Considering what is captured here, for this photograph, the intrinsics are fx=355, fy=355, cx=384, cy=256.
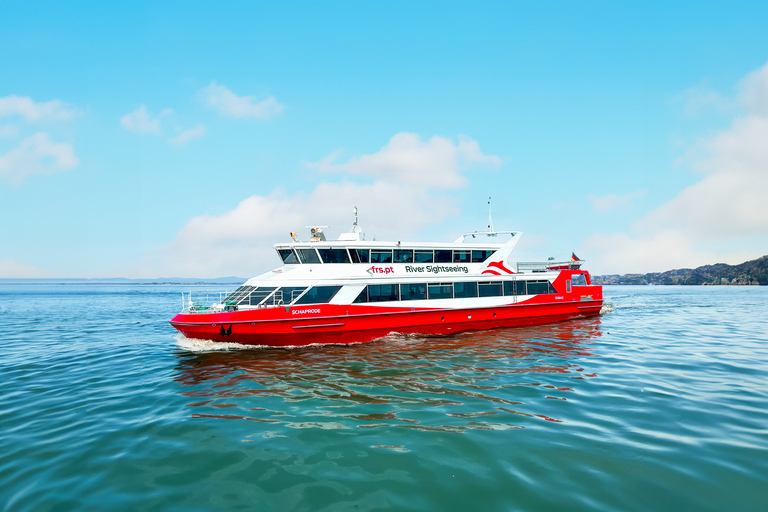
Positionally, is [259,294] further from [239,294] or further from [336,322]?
[336,322]

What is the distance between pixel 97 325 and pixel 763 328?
1635 inches

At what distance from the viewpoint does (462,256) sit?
18766 mm

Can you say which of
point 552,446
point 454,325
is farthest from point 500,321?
point 552,446

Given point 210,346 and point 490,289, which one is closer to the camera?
point 210,346

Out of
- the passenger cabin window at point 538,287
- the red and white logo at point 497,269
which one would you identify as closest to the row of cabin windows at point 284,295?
the red and white logo at point 497,269

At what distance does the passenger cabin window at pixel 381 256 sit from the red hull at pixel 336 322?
2.30m

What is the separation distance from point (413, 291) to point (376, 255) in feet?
8.31

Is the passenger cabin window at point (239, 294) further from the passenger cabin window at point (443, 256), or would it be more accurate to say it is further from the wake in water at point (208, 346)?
the passenger cabin window at point (443, 256)

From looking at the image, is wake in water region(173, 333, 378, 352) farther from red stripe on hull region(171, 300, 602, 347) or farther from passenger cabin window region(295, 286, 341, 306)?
passenger cabin window region(295, 286, 341, 306)

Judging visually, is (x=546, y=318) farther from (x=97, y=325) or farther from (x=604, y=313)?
(x=97, y=325)

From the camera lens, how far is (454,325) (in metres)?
→ 18.0

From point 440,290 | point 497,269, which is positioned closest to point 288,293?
point 440,290

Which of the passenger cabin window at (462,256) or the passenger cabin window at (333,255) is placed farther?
the passenger cabin window at (462,256)

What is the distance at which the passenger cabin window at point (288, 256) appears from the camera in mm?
16672
